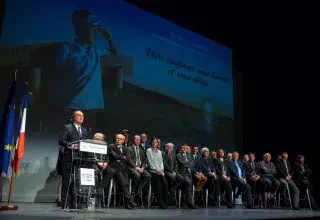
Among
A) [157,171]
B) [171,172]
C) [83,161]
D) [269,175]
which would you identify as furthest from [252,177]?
[83,161]

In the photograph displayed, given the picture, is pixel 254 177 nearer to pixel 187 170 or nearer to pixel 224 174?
pixel 224 174

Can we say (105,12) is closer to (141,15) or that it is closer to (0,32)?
(141,15)

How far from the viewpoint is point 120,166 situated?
6449 millimetres

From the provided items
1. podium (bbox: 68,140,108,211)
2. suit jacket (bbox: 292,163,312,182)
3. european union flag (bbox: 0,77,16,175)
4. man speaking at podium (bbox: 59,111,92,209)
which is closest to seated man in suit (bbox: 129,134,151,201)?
podium (bbox: 68,140,108,211)

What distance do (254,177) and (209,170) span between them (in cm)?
121

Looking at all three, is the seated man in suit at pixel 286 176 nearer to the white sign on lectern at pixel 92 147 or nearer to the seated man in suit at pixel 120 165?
the seated man in suit at pixel 120 165

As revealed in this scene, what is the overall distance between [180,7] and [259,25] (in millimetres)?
2519

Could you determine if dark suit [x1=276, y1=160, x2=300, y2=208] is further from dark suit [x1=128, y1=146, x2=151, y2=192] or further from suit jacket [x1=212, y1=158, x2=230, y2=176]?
dark suit [x1=128, y1=146, x2=151, y2=192]

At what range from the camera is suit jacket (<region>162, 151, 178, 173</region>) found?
752 centimetres

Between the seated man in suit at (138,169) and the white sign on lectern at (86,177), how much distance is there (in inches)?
74.6

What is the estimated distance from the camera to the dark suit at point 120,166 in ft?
20.4

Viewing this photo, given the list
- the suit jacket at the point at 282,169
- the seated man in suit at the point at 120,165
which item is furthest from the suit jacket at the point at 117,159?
the suit jacket at the point at 282,169

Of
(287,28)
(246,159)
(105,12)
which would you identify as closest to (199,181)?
(246,159)

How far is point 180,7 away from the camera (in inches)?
420
